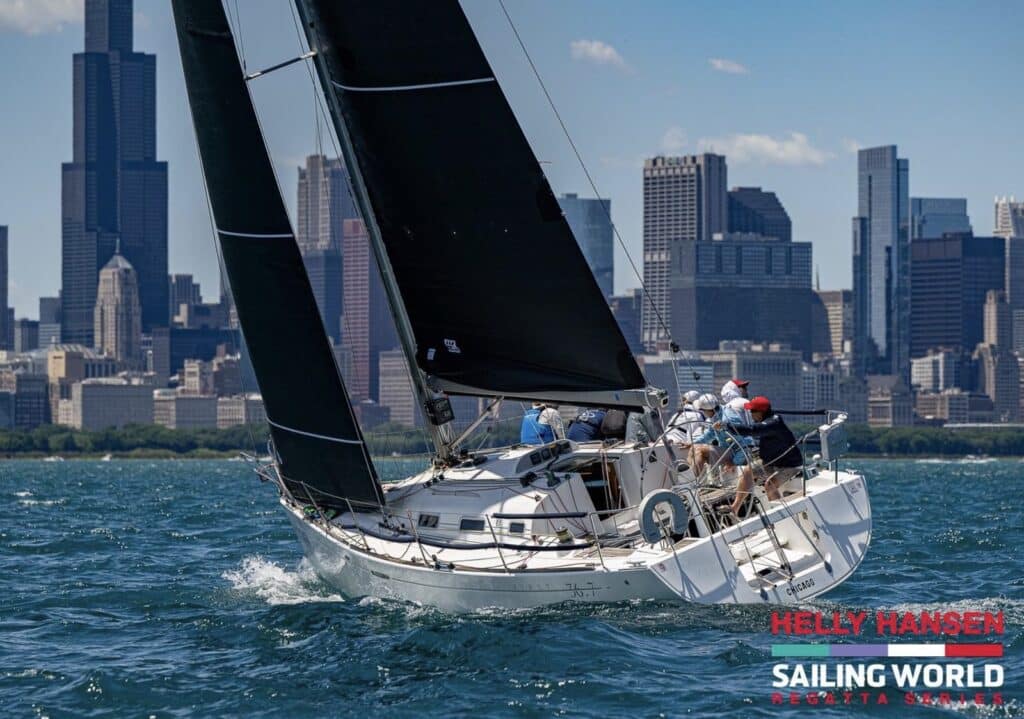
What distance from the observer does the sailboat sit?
57.5 feet

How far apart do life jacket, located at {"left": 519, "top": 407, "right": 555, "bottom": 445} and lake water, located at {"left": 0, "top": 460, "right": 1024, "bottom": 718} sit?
8.49 ft

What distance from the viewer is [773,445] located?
59.0ft

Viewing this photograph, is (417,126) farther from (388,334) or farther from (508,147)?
(388,334)

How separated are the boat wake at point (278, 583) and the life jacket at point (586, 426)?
9.89 feet

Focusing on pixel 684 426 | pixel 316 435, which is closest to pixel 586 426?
pixel 684 426

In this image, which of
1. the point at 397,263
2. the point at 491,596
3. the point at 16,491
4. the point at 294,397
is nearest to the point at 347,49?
the point at 397,263

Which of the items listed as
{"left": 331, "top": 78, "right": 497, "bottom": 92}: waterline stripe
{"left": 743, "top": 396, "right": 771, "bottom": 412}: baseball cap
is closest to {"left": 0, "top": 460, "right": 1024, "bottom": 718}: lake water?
{"left": 743, "top": 396, "right": 771, "bottom": 412}: baseball cap

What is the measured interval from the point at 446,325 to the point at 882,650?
18.9 feet

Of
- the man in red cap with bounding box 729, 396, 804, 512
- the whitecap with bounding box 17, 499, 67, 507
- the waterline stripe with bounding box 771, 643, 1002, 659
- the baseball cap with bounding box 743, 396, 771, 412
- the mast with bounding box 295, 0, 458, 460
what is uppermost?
the mast with bounding box 295, 0, 458, 460

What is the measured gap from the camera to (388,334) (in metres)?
194

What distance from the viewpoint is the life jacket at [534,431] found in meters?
19.5

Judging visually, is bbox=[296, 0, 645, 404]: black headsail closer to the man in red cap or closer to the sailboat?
the sailboat

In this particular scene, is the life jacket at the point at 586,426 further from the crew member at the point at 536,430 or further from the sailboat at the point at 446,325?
the sailboat at the point at 446,325

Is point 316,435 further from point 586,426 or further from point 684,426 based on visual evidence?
point 684,426
